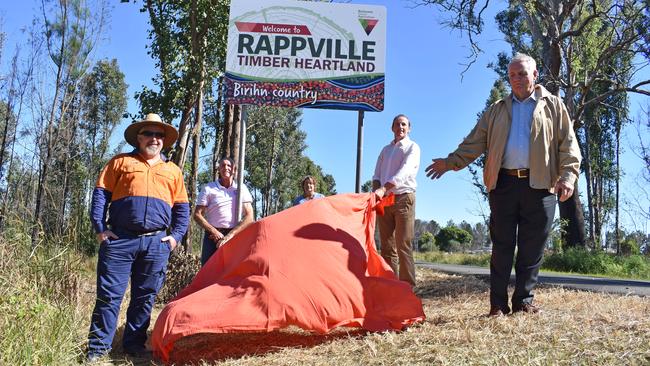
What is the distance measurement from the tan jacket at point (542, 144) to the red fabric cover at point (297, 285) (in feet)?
3.49

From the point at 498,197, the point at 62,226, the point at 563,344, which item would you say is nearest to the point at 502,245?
the point at 498,197

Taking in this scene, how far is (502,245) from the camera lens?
4496 mm

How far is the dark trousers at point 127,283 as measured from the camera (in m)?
4.41

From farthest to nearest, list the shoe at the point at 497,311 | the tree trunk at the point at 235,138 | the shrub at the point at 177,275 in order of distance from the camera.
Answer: the tree trunk at the point at 235,138 < the shrub at the point at 177,275 < the shoe at the point at 497,311

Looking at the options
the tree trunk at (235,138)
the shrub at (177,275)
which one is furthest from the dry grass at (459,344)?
the tree trunk at (235,138)

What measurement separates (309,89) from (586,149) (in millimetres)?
32029

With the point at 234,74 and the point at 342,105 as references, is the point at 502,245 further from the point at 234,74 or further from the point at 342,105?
the point at 234,74

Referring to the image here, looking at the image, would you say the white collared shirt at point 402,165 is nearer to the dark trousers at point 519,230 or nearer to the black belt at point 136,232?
the dark trousers at point 519,230

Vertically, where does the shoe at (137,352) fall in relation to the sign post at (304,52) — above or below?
below

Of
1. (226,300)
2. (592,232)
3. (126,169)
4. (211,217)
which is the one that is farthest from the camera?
(592,232)

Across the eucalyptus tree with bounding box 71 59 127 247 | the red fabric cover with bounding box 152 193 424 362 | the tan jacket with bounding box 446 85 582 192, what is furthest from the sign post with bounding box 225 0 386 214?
the eucalyptus tree with bounding box 71 59 127 247

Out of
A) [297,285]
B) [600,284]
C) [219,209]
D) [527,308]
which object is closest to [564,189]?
[527,308]

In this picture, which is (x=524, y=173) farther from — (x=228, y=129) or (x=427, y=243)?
(x=427, y=243)

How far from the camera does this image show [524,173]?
4.38 m
